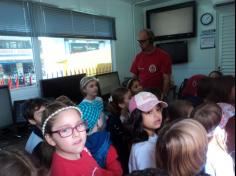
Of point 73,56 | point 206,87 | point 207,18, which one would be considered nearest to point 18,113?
point 73,56

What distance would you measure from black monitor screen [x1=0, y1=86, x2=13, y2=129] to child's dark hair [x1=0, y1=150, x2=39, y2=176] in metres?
1.22

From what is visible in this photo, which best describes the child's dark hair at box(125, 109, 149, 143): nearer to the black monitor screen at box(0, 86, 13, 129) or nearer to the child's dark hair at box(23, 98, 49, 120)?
the child's dark hair at box(23, 98, 49, 120)

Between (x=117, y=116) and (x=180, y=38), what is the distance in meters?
2.60

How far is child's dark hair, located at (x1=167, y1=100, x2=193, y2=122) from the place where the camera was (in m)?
1.44

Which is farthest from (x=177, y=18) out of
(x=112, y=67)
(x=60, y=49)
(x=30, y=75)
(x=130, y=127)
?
(x=130, y=127)

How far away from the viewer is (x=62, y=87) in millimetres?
2527

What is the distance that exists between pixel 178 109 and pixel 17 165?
1.04 metres

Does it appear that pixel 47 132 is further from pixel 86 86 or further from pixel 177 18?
pixel 177 18

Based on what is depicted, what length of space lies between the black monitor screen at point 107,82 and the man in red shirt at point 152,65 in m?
0.62

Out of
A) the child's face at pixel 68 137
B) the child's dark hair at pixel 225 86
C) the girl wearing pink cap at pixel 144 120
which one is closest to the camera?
the child's dark hair at pixel 225 86

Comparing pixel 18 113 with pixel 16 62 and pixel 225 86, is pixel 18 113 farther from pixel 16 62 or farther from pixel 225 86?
pixel 225 86

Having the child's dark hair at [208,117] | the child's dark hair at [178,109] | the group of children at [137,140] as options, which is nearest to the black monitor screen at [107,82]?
the group of children at [137,140]

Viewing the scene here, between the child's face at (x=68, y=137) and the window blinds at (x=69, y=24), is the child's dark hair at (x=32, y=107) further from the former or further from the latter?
the window blinds at (x=69, y=24)

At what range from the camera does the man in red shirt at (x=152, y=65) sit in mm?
2400
